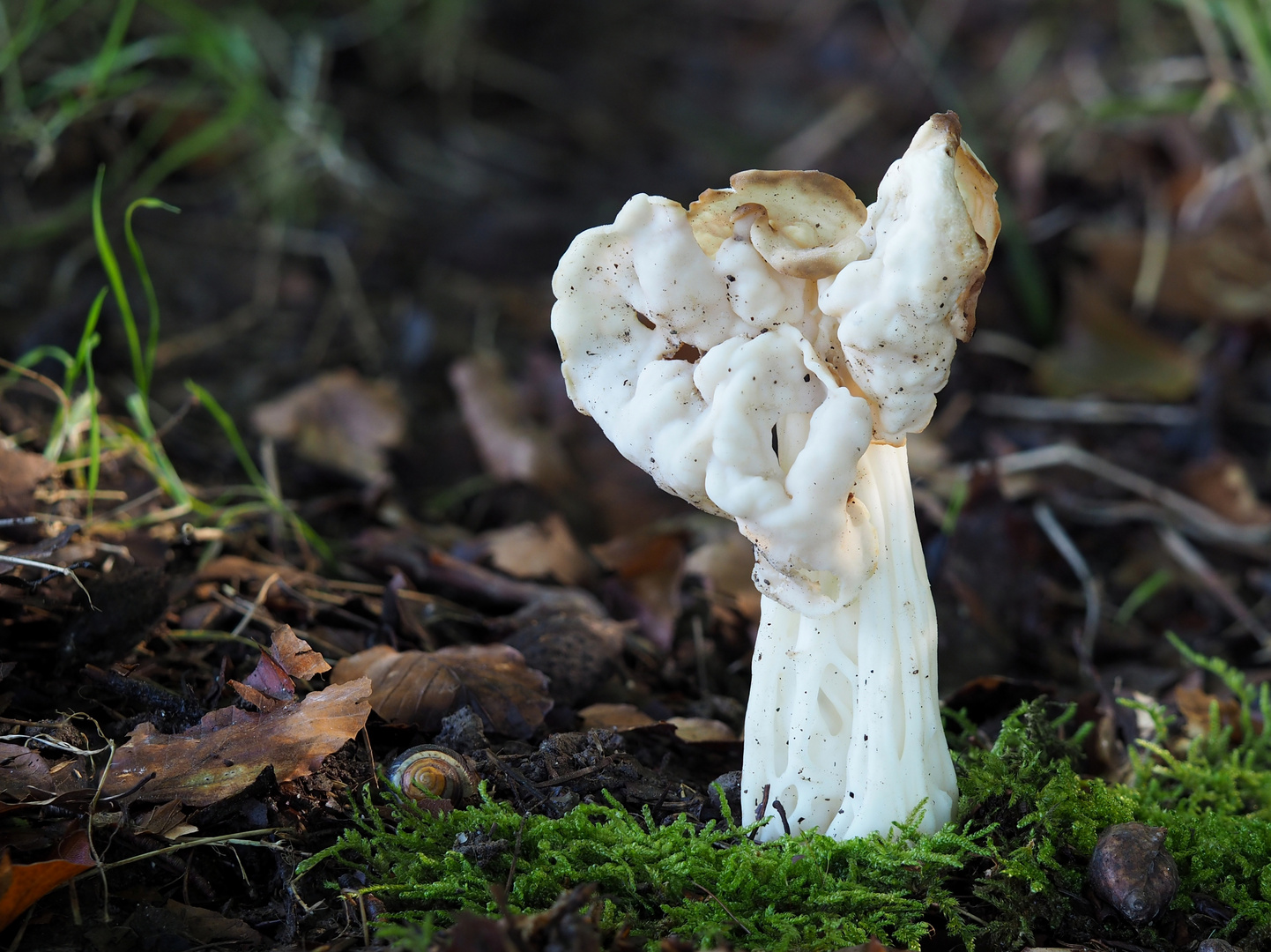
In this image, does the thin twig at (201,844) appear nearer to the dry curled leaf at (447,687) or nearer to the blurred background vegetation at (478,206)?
the dry curled leaf at (447,687)

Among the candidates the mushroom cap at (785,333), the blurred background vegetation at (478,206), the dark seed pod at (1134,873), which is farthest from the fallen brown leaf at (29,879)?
the dark seed pod at (1134,873)

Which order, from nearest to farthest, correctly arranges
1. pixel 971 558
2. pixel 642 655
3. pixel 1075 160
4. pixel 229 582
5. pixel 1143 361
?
pixel 229 582, pixel 642 655, pixel 971 558, pixel 1143 361, pixel 1075 160

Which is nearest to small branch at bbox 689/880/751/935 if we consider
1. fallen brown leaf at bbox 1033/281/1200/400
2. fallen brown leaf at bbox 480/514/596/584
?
fallen brown leaf at bbox 480/514/596/584

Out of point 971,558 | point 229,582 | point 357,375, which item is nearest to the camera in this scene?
point 229,582

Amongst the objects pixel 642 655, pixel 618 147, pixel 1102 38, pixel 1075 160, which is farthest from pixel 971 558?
pixel 1102 38

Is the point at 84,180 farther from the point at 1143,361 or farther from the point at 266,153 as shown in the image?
the point at 1143,361

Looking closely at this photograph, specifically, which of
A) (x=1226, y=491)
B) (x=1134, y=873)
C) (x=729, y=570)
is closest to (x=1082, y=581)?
(x=1226, y=491)
